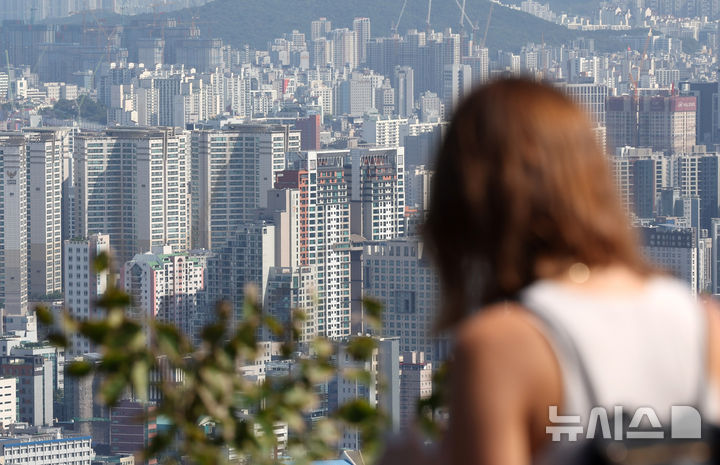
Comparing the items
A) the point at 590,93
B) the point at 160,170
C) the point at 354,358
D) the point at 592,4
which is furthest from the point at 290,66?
the point at 354,358

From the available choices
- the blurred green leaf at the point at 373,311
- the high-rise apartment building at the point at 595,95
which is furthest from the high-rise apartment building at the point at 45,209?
the blurred green leaf at the point at 373,311

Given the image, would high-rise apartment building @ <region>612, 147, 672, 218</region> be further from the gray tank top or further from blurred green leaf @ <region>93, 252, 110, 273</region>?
the gray tank top

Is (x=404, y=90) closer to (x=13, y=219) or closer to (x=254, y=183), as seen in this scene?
(x=254, y=183)

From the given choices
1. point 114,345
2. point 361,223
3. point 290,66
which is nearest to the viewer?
point 114,345

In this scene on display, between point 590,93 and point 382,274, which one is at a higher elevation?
point 590,93

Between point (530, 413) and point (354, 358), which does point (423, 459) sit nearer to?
point (530, 413)

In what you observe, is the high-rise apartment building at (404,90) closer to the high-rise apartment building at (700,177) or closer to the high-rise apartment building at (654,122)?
the high-rise apartment building at (654,122)
